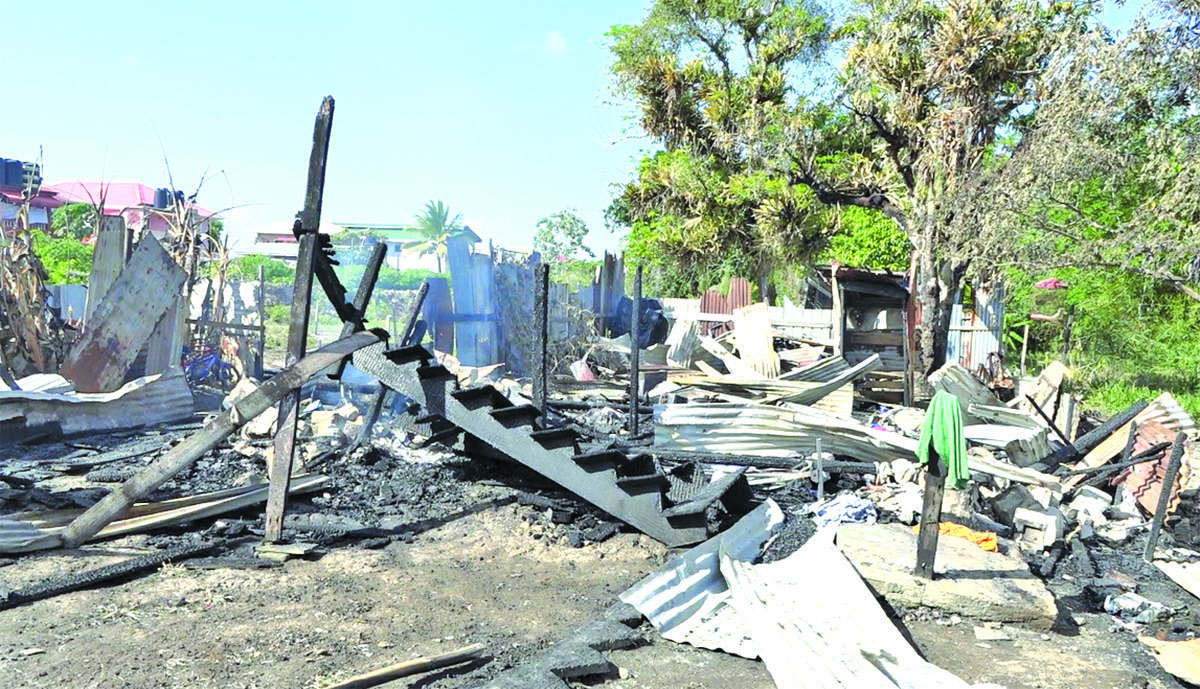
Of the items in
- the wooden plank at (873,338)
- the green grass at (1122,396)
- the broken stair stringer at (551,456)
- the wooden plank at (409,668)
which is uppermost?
the wooden plank at (873,338)

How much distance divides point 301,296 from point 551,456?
2.04 meters

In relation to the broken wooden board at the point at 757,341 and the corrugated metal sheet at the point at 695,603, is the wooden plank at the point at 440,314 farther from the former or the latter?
the corrugated metal sheet at the point at 695,603

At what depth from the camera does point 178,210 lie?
14359 millimetres

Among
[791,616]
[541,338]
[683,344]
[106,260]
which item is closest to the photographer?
[791,616]

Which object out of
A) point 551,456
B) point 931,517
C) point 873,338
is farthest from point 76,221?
point 931,517

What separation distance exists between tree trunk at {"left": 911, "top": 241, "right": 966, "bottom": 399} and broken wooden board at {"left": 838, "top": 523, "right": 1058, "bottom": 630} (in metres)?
8.26

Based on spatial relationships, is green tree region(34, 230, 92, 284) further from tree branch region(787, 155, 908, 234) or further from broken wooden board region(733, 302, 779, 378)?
tree branch region(787, 155, 908, 234)

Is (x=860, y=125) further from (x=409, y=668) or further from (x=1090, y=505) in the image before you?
(x=409, y=668)

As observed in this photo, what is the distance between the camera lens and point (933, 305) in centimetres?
1397

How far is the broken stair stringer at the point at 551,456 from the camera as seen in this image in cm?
631

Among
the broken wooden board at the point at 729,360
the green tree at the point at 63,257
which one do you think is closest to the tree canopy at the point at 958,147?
the broken wooden board at the point at 729,360

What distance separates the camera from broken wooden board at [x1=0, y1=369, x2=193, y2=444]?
31.2ft

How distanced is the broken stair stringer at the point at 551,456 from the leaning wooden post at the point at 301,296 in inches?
18.7

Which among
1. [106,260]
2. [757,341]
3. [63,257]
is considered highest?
[63,257]
